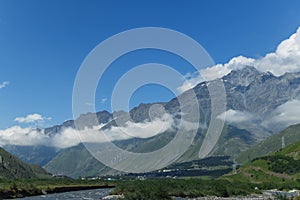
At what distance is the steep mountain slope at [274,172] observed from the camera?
13201 cm

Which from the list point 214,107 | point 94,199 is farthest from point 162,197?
point 214,107

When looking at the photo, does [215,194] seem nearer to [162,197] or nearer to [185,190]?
[185,190]

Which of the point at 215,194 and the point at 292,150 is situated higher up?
the point at 292,150

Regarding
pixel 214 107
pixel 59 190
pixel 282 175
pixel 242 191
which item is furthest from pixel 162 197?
pixel 282 175

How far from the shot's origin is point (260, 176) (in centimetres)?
14338

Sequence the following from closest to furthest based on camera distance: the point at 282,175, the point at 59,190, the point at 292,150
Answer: the point at 59,190, the point at 282,175, the point at 292,150

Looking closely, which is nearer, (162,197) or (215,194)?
(162,197)

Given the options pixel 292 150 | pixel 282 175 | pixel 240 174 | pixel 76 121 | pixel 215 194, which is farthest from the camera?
pixel 292 150

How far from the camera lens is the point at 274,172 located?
143m

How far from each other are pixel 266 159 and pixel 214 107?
136098mm

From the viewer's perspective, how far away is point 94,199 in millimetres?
80250

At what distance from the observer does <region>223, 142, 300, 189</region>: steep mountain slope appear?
Answer: 132 m

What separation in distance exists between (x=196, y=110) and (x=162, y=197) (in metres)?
46.8

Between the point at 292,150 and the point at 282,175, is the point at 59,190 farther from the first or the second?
the point at 292,150
